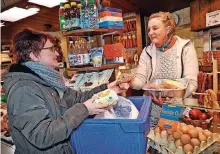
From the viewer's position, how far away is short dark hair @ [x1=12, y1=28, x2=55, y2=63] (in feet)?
4.53

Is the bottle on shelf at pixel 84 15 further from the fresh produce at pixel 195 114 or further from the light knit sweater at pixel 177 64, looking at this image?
the fresh produce at pixel 195 114

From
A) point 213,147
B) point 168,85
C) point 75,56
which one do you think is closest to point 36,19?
point 75,56

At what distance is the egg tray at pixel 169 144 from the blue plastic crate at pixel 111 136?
12cm

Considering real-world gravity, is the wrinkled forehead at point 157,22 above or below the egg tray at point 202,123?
above

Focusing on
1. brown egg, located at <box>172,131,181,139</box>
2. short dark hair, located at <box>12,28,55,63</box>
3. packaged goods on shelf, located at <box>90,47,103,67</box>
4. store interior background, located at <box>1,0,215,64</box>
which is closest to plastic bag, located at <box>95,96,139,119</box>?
brown egg, located at <box>172,131,181,139</box>

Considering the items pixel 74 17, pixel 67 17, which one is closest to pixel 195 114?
pixel 74 17

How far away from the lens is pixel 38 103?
3.63 ft

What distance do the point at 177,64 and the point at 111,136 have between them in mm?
1161

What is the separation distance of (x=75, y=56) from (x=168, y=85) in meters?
1.27

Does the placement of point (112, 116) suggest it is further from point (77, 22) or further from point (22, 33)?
point (77, 22)

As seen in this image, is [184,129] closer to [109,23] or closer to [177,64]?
[177,64]

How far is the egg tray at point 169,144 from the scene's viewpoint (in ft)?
3.50

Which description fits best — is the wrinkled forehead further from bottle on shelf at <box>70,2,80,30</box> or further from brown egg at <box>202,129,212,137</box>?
brown egg at <box>202,129,212,137</box>

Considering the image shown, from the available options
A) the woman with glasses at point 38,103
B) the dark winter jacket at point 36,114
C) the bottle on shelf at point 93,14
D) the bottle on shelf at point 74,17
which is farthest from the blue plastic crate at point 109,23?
the dark winter jacket at point 36,114
